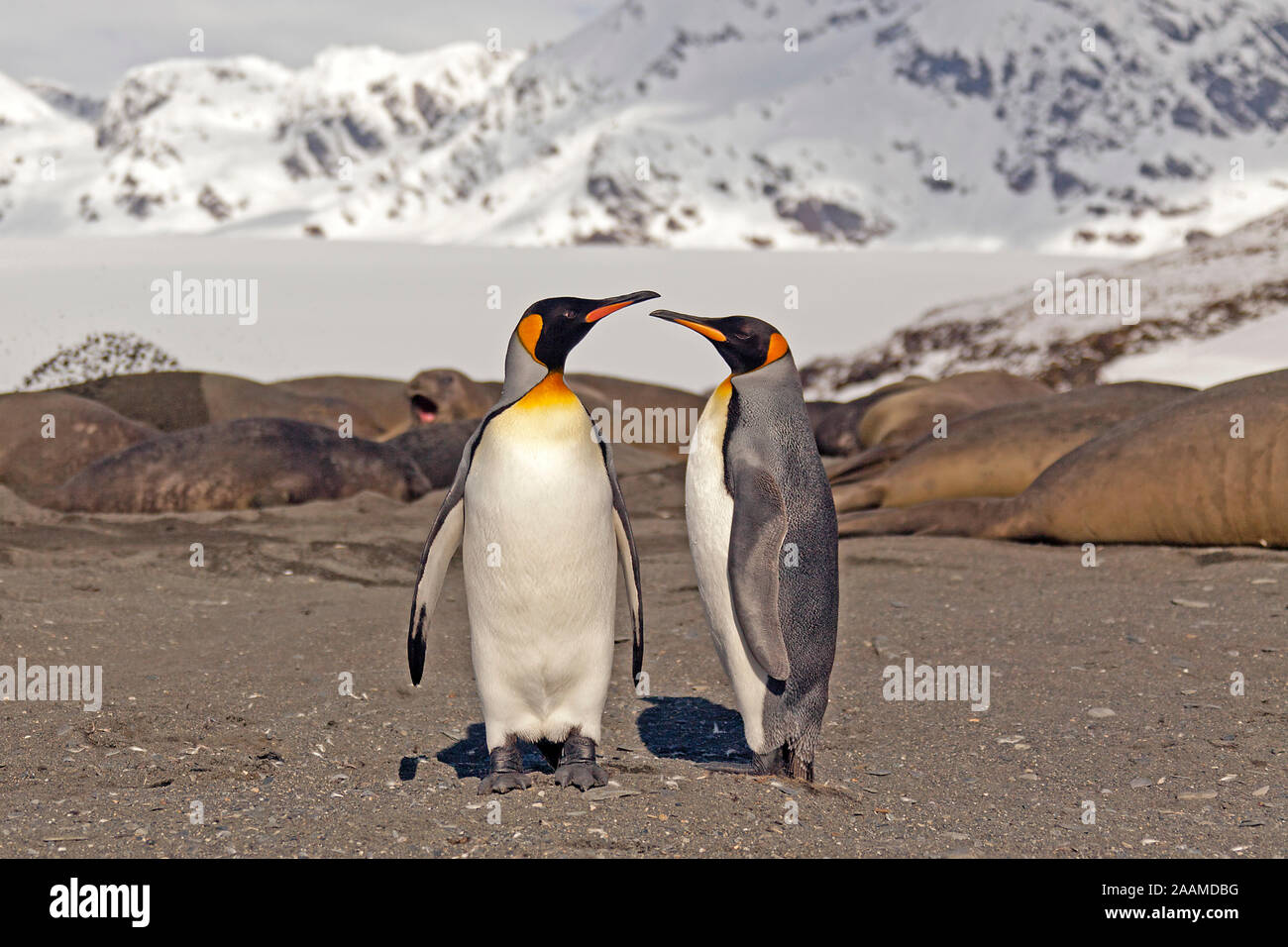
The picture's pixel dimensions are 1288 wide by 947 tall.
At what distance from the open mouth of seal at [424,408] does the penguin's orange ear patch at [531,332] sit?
9048 mm

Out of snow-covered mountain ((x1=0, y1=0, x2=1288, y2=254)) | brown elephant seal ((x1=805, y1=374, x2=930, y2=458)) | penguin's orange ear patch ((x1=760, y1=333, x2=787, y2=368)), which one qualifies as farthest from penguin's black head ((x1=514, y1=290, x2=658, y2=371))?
snow-covered mountain ((x1=0, y1=0, x2=1288, y2=254))

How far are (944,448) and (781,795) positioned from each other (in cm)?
560

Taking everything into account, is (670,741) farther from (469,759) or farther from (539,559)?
(539,559)

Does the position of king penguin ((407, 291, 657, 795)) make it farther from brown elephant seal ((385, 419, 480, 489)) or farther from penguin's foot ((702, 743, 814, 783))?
brown elephant seal ((385, 419, 480, 489))

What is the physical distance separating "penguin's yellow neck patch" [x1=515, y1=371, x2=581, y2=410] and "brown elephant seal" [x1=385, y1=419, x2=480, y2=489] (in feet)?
22.2

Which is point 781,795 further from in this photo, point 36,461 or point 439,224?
point 439,224

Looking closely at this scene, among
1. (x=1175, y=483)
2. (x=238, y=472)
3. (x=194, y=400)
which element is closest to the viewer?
(x=1175, y=483)

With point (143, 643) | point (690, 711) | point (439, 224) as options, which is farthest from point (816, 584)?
point (439, 224)

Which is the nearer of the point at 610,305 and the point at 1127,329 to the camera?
the point at 610,305

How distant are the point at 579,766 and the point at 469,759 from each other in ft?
1.90

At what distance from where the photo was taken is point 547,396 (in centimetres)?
355

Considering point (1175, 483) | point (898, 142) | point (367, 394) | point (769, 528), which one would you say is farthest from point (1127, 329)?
point (898, 142)

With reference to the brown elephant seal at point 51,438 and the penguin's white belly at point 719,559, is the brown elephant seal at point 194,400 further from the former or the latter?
the penguin's white belly at point 719,559

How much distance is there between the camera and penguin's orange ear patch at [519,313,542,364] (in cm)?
353
